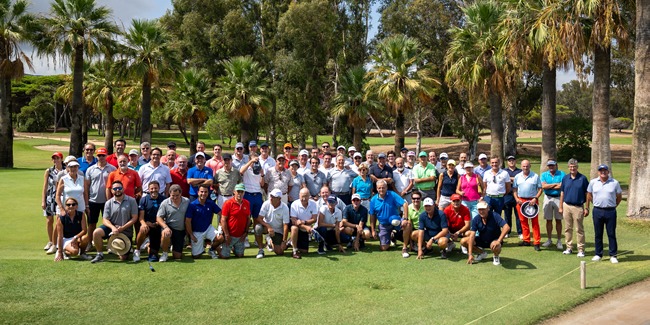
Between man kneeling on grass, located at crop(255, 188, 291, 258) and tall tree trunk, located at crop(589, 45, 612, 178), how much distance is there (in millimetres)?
9652

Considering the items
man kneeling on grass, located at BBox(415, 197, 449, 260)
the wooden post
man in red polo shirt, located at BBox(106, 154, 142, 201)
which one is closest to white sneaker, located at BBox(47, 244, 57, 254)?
man in red polo shirt, located at BBox(106, 154, 142, 201)

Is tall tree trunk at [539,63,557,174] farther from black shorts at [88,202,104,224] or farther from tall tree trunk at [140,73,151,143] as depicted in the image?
tall tree trunk at [140,73,151,143]

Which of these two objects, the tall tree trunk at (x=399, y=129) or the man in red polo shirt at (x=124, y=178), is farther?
the tall tree trunk at (x=399, y=129)

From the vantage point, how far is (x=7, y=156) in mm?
29062

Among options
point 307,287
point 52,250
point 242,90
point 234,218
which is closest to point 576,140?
point 242,90

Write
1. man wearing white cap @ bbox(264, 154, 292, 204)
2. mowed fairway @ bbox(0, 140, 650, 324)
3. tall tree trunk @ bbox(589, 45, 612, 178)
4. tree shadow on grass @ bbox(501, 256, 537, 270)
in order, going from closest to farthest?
mowed fairway @ bbox(0, 140, 650, 324) → tree shadow on grass @ bbox(501, 256, 537, 270) → man wearing white cap @ bbox(264, 154, 292, 204) → tall tree trunk @ bbox(589, 45, 612, 178)

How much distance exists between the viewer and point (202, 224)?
31.8 feet

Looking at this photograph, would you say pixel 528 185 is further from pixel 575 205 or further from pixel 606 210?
pixel 606 210

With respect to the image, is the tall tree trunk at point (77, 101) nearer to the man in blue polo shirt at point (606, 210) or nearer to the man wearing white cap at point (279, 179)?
the man wearing white cap at point (279, 179)

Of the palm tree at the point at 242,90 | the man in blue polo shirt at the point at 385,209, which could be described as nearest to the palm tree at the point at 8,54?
the palm tree at the point at 242,90

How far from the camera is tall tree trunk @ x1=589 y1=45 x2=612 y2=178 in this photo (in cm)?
1507

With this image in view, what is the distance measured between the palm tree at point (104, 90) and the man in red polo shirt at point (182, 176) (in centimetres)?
2845

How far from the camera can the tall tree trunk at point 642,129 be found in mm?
13023

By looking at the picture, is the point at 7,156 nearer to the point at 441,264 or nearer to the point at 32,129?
the point at 441,264
